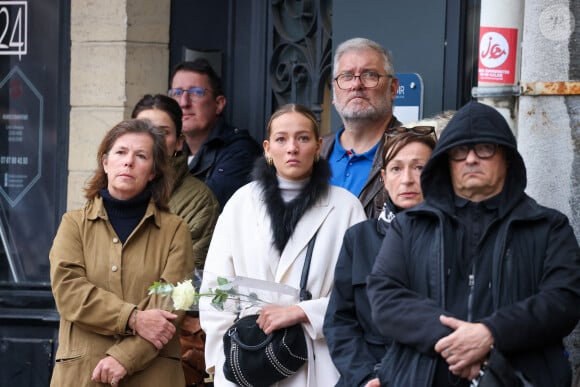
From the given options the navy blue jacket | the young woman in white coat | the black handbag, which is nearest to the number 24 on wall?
the navy blue jacket

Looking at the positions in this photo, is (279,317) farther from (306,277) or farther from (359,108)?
(359,108)

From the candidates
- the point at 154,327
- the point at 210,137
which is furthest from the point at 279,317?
the point at 210,137

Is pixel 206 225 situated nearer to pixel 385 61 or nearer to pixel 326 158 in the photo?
pixel 326 158

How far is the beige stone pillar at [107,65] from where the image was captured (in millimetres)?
7723

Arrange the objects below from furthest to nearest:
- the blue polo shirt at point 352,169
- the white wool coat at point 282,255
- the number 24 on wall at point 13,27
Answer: the number 24 on wall at point 13,27
the blue polo shirt at point 352,169
the white wool coat at point 282,255

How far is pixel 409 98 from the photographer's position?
667cm

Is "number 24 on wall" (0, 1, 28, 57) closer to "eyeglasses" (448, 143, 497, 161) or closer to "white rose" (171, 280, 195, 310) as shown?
"white rose" (171, 280, 195, 310)

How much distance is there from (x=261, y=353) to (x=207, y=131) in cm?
231

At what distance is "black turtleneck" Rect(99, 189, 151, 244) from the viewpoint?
18.4 feet

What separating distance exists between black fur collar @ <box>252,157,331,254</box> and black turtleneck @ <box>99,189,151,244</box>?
0.57 m

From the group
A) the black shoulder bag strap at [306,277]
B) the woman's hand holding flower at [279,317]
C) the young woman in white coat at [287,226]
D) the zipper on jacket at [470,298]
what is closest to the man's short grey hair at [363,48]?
the young woman in white coat at [287,226]

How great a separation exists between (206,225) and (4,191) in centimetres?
263

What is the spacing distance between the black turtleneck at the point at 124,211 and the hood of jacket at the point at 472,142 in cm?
167

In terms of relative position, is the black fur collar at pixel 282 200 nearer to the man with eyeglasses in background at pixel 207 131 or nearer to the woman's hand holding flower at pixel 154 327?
the woman's hand holding flower at pixel 154 327
